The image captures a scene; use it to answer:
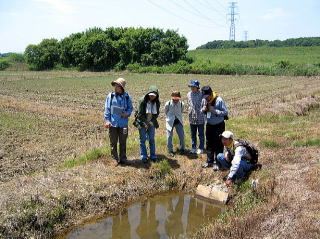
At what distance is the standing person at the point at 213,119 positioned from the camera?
24.1 ft

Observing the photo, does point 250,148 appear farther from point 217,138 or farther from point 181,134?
point 181,134

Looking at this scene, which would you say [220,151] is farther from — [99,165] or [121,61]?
[121,61]

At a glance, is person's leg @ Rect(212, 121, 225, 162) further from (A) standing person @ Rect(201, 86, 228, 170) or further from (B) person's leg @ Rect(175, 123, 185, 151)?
(B) person's leg @ Rect(175, 123, 185, 151)

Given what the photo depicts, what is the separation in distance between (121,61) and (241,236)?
57.3 m

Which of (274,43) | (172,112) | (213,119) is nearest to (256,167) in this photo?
(213,119)

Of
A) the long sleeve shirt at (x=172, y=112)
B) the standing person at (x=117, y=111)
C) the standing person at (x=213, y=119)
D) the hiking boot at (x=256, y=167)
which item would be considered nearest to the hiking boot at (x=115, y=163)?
the standing person at (x=117, y=111)

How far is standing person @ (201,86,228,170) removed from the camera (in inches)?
289

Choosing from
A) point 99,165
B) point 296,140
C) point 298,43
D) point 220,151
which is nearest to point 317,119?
point 296,140

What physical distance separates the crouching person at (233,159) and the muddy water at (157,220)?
0.82 metres

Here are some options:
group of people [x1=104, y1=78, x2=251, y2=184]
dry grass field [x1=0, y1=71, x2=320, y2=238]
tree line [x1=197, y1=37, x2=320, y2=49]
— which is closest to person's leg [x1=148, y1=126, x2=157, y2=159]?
group of people [x1=104, y1=78, x2=251, y2=184]

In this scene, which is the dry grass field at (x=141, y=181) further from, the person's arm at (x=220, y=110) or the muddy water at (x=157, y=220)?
the person's arm at (x=220, y=110)

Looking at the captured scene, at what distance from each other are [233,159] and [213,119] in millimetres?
1076

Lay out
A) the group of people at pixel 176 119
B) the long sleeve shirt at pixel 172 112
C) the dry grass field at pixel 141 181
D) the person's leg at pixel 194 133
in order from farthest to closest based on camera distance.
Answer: the person's leg at pixel 194 133 < the long sleeve shirt at pixel 172 112 < the group of people at pixel 176 119 < the dry grass field at pixel 141 181

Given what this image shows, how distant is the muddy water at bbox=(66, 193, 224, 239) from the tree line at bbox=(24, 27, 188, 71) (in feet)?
171
